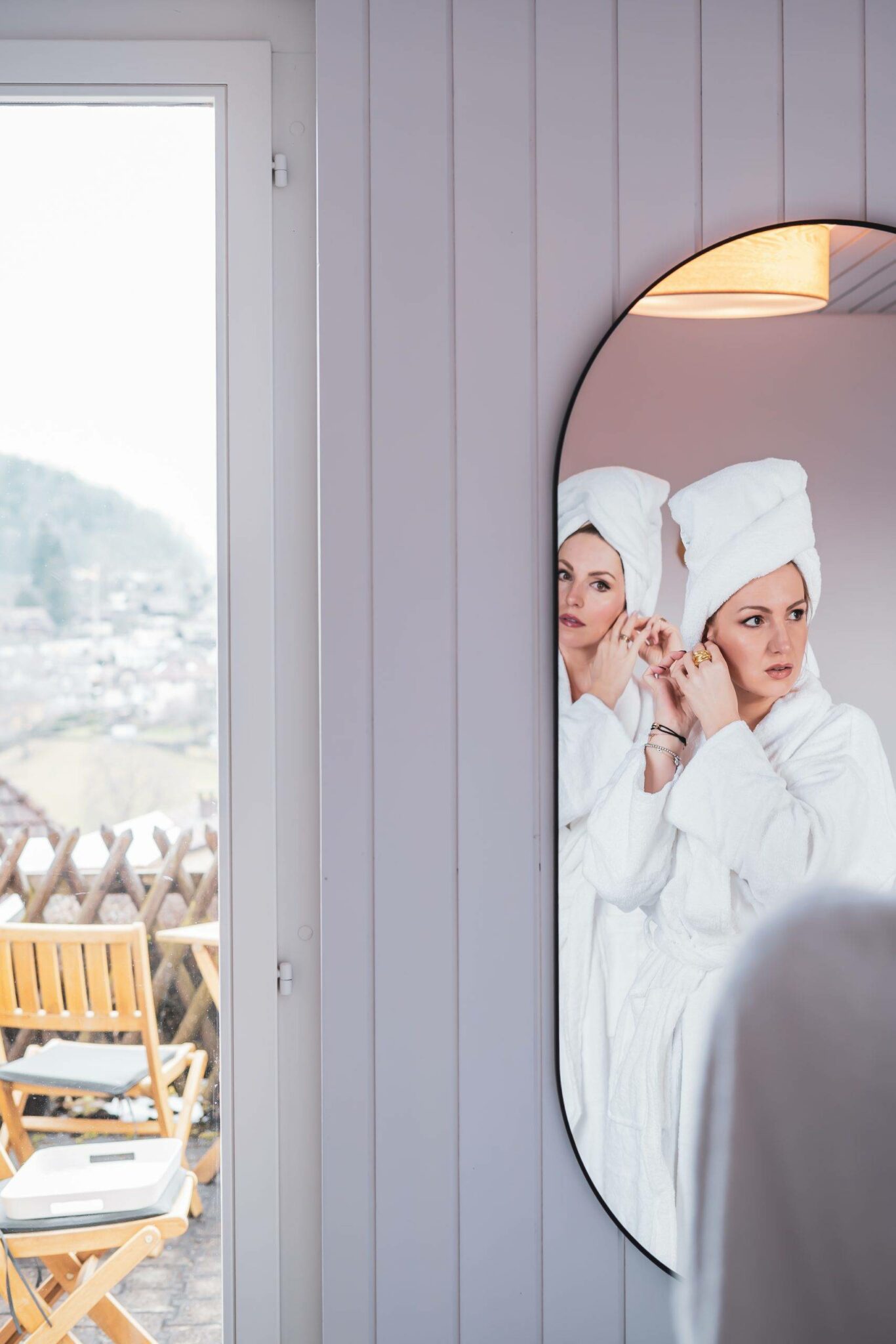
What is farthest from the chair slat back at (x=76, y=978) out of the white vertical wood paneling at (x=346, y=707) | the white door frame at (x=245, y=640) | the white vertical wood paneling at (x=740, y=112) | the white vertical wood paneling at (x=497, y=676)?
the white vertical wood paneling at (x=740, y=112)

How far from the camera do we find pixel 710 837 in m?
1.22

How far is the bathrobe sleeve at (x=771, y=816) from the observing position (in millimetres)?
1212

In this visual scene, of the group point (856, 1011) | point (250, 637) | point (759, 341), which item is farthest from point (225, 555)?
point (856, 1011)

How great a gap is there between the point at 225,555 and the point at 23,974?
0.66 m

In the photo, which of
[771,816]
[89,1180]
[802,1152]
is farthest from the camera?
[89,1180]

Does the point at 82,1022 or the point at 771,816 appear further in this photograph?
the point at 82,1022

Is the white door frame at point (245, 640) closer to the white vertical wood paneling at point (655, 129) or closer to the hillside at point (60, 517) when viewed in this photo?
the hillside at point (60, 517)

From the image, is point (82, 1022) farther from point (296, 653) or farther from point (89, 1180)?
point (296, 653)

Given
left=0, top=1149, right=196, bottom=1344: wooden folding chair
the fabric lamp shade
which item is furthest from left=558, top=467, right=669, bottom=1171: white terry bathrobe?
left=0, top=1149, right=196, bottom=1344: wooden folding chair

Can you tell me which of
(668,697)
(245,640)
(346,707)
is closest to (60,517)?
(245,640)

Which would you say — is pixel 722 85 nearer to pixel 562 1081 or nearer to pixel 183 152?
pixel 183 152

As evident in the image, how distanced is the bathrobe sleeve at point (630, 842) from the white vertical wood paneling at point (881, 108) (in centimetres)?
81

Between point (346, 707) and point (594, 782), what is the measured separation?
34 centimetres

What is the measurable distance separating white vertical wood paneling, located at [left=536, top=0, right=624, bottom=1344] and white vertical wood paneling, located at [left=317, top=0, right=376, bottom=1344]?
23 centimetres
